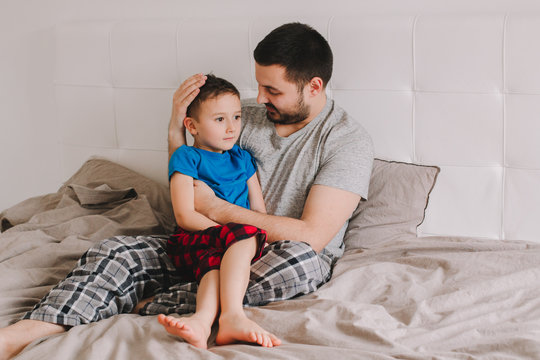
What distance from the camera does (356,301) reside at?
161cm

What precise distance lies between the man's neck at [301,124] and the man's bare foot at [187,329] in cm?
81

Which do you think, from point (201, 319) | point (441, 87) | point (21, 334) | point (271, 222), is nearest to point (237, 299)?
point (201, 319)

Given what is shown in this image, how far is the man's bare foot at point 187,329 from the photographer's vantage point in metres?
1.35

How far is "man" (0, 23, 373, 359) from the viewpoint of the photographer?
5.18ft

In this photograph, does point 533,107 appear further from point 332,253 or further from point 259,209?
point 259,209

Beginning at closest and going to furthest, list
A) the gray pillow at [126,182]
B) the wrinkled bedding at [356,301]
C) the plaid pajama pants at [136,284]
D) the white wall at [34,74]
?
the wrinkled bedding at [356,301] → the plaid pajama pants at [136,284] → the gray pillow at [126,182] → the white wall at [34,74]

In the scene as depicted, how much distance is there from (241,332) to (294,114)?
0.79 meters

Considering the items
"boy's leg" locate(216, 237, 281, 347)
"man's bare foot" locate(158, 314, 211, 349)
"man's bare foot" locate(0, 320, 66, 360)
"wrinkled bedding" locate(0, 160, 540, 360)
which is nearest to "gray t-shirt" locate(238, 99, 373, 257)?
"wrinkled bedding" locate(0, 160, 540, 360)

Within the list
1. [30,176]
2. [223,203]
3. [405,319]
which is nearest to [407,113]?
[223,203]

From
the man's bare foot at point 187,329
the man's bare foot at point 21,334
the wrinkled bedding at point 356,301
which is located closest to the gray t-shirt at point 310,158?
the wrinkled bedding at point 356,301

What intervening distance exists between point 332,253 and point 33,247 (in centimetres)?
89

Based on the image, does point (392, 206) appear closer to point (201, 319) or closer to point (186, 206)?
Result: point (186, 206)

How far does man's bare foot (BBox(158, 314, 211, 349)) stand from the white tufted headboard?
960 mm

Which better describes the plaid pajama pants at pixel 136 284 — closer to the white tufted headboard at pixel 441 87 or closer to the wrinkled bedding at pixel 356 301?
the wrinkled bedding at pixel 356 301
